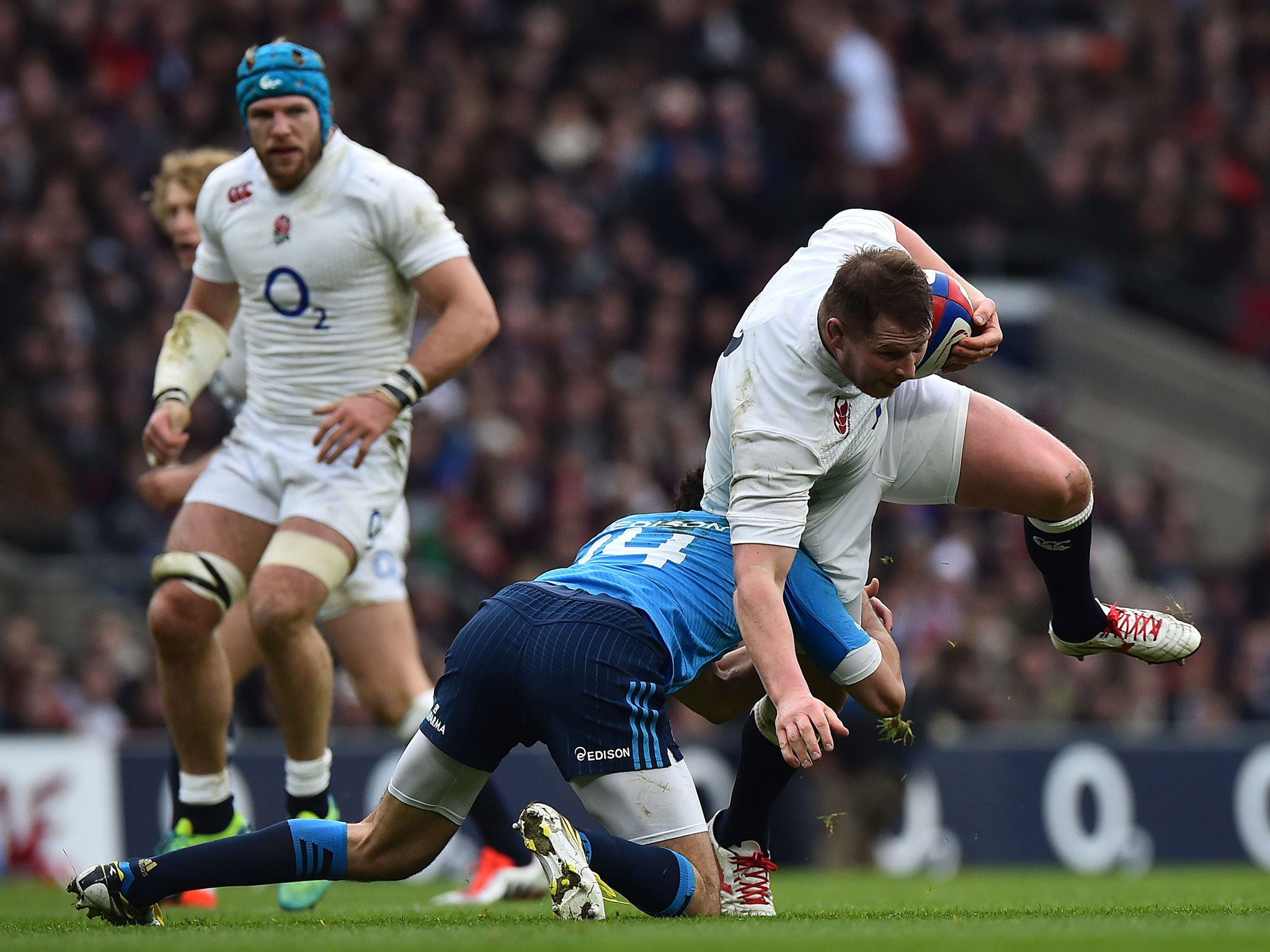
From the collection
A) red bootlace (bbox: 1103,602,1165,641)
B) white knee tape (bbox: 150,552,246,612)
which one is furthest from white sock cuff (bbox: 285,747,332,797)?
red bootlace (bbox: 1103,602,1165,641)

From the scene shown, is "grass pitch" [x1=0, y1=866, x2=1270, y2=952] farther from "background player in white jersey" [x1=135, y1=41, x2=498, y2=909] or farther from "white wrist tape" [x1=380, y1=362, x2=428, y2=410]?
"white wrist tape" [x1=380, y1=362, x2=428, y2=410]

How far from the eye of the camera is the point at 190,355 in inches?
282

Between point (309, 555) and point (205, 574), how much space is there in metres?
0.37

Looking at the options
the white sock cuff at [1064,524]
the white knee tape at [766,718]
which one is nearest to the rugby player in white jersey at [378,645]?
the white knee tape at [766,718]

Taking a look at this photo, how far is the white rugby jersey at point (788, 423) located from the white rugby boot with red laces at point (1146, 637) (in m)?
1.15

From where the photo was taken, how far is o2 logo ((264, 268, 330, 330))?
22.6 feet

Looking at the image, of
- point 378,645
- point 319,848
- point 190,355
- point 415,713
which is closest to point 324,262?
point 190,355

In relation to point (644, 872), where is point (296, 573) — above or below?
above

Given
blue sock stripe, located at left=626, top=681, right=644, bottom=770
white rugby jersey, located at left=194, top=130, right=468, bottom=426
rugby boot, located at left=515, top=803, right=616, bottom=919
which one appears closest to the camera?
rugby boot, located at left=515, top=803, right=616, bottom=919

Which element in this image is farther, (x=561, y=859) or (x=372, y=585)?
(x=372, y=585)

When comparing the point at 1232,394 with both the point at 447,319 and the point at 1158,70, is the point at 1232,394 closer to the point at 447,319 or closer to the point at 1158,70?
the point at 1158,70

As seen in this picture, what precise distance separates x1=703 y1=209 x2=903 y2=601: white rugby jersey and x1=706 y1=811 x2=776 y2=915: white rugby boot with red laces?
3.08 ft

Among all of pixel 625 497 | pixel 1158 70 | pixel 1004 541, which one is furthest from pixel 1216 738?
pixel 1158 70

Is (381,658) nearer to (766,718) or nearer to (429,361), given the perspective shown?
(429,361)
